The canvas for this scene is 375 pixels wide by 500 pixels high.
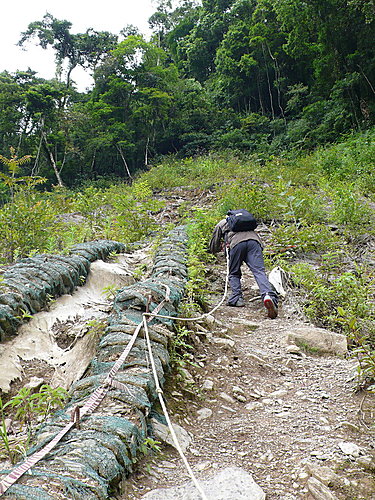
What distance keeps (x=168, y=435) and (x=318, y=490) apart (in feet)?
2.37

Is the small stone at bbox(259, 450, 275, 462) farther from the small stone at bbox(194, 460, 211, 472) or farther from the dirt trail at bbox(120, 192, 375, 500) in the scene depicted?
the small stone at bbox(194, 460, 211, 472)

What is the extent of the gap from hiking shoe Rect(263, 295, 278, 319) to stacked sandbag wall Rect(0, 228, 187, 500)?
55.1 inches

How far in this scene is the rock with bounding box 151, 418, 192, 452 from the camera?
1703mm

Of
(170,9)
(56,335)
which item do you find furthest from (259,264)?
(170,9)

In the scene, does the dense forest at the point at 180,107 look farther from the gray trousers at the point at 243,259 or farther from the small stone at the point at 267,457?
the small stone at the point at 267,457

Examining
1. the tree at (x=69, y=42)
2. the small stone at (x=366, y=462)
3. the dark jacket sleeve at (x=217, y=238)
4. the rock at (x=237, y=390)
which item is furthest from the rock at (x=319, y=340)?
the tree at (x=69, y=42)

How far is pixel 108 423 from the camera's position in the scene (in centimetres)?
142

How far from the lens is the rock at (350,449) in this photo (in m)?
1.54

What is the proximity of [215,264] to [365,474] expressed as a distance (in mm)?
4098

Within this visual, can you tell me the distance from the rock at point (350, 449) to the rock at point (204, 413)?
2.45ft

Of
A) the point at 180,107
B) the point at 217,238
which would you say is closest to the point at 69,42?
the point at 180,107

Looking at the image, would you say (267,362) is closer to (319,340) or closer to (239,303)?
(319,340)

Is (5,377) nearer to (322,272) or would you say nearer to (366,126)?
(322,272)

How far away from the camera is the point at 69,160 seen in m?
20.5
